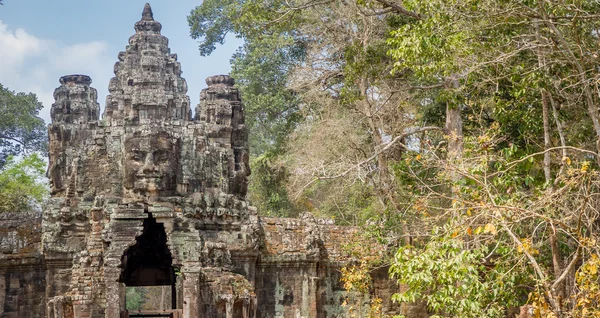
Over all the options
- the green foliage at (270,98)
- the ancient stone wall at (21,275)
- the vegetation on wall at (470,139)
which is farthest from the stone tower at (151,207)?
the green foliage at (270,98)

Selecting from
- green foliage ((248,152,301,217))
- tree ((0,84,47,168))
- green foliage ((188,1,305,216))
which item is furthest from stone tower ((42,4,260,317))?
tree ((0,84,47,168))

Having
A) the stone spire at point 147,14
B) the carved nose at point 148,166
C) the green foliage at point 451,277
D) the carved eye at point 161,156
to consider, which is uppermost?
the stone spire at point 147,14

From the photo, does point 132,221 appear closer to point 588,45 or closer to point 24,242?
point 24,242

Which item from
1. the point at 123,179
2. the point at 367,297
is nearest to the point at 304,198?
the point at 367,297

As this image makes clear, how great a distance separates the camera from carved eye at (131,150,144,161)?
48.1 ft

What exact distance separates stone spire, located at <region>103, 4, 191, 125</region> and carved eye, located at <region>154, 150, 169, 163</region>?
4.72 feet

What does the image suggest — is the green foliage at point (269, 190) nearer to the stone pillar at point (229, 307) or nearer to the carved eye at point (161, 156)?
the carved eye at point (161, 156)

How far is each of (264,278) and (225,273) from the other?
1505 millimetres

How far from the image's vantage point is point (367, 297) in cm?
1620

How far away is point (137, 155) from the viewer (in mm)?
14695

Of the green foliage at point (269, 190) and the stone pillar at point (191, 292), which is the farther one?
the green foliage at point (269, 190)

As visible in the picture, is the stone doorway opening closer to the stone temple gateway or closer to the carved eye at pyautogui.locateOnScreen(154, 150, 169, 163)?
the stone temple gateway

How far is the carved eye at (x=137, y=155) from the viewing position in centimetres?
1467

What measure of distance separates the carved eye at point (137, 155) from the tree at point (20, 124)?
58.9 ft
